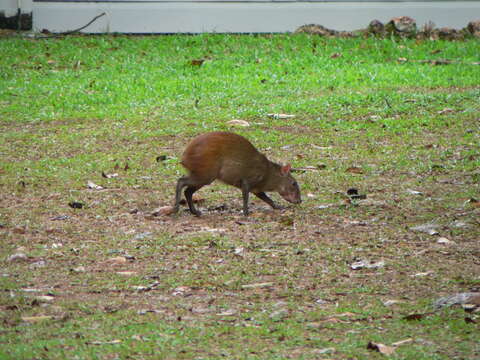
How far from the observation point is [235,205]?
801 centimetres

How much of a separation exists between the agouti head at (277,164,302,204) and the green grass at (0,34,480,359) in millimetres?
171

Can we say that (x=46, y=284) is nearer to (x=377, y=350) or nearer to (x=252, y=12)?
(x=377, y=350)

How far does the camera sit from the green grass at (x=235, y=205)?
4734 millimetres

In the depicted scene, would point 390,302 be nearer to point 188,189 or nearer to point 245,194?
point 245,194

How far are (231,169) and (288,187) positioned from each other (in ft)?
2.10

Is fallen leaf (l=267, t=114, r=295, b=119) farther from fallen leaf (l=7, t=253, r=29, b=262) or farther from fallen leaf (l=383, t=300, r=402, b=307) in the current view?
fallen leaf (l=383, t=300, r=402, b=307)

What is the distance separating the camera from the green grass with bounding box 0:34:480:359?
473cm

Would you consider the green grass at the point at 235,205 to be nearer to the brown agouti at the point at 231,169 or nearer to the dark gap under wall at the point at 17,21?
the brown agouti at the point at 231,169

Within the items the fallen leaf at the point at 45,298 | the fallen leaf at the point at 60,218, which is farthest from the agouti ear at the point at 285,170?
the fallen leaf at the point at 45,298

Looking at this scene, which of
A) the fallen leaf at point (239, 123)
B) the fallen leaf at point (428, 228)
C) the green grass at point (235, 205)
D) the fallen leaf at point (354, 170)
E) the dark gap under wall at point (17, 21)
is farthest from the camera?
the dark gap under wall at point (17, 21)

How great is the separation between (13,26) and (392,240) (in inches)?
447

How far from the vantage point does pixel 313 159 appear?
9461 mm

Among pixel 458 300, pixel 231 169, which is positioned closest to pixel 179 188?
pixel 231 169

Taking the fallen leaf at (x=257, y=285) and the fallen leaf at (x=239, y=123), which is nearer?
the fallen leaf at (x=257, y=285)
